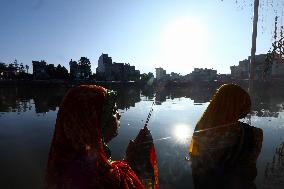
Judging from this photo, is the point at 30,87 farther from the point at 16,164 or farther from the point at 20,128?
the point at 16,164

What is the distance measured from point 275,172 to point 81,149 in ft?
30.8

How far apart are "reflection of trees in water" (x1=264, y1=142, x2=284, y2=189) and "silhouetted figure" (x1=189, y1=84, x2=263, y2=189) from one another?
2236 mm

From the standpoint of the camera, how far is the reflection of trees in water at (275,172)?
30.1 feet

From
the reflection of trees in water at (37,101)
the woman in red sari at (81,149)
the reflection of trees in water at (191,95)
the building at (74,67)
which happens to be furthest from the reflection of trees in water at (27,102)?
the building at (74,67)

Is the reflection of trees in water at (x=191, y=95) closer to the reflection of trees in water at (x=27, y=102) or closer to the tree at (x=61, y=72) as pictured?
the reflection of trees in water at (x=27, y=102)

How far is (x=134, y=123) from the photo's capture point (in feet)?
73.1

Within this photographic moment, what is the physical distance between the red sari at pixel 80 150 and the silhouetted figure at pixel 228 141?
4269 mm

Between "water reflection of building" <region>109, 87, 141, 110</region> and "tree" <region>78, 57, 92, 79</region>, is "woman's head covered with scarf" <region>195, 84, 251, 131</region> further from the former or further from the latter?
"tree" <region>78, 57, 92, 79</region>

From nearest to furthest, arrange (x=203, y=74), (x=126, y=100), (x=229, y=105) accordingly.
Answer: (x=229, y=105) → (x=126, y=100) → (x=203, y=74)

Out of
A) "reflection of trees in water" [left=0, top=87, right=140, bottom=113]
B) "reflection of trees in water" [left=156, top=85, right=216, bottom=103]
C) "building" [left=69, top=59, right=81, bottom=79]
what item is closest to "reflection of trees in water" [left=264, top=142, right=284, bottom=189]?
"reflection of trees in water" [left=0, top=87, right=140, bottom=113]

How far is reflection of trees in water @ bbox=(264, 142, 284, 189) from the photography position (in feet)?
30.1

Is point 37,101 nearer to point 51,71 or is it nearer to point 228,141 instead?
point 228,141

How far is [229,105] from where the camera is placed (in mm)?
6637

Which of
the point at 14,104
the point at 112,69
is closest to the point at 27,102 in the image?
the point at 14,104
